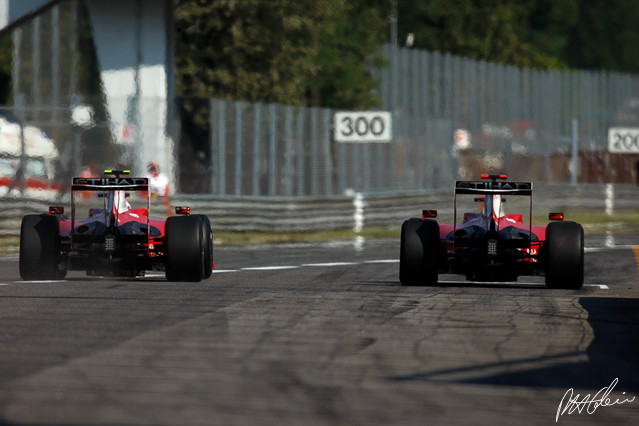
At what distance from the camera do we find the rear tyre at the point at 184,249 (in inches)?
629

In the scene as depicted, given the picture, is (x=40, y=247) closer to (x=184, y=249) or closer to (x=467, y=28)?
(x=184, y=249)

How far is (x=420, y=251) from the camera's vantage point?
1599 centimetres

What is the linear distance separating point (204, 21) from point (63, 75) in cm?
863

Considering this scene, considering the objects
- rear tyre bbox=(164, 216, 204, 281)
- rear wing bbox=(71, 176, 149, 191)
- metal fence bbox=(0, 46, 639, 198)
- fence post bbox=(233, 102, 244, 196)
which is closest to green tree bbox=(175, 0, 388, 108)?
metal fence bbox=(0, 46, 639, 198)

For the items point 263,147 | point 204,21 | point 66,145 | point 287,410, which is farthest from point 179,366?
point 204,21

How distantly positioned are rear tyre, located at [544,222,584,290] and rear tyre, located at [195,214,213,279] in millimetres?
3780

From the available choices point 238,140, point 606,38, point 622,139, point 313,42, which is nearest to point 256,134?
point 238,140

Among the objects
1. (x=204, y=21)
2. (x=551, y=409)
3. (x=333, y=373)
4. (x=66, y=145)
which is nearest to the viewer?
(x=551, y=409)

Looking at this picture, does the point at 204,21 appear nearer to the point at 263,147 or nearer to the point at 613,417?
the point at 263,147

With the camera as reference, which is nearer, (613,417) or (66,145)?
(613,417)

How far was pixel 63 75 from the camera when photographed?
31328 millimetres

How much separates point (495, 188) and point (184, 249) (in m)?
3.51

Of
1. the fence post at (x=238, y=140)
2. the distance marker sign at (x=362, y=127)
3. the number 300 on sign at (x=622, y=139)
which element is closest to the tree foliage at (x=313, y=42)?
the distance marker sign at (x=362, y=127)

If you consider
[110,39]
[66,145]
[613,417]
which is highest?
[110,39]
